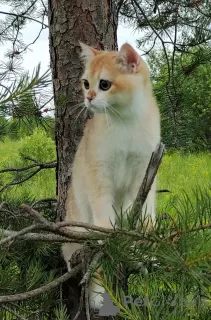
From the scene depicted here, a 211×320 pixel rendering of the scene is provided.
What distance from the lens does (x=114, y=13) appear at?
5.20 feet

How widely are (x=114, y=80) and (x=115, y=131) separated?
13 cm

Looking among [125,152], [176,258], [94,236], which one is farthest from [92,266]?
[125,152]

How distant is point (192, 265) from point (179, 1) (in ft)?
5.33

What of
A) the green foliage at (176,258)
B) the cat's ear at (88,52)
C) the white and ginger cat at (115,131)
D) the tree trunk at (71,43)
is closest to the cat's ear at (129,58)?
the white and ginger cat at (115,131)

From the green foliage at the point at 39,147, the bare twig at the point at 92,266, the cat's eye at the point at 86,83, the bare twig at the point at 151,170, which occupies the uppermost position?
the green foliage at the point at 39,147

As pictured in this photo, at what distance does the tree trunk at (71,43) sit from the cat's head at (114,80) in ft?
0.67

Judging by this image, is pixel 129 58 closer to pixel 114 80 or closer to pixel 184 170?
pixel 114 80

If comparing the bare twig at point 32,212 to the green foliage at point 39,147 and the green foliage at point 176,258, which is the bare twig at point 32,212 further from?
the green foliage at point 39,147

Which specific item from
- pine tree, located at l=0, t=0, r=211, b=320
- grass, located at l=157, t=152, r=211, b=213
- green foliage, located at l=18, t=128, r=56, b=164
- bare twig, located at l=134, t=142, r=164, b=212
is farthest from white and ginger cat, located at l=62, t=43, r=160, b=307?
green foliage, located at l=18, t=128, r=56, b=164

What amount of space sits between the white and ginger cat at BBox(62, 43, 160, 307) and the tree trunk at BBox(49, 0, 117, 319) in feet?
0.48

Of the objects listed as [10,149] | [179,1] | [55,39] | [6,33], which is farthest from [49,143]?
[55,39]

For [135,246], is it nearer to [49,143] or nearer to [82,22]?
[82,22]

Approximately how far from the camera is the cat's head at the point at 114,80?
1.29 meters

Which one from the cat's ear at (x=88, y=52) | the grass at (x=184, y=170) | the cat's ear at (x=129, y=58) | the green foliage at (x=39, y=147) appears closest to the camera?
the cat's ear at (x=129, y=58)
